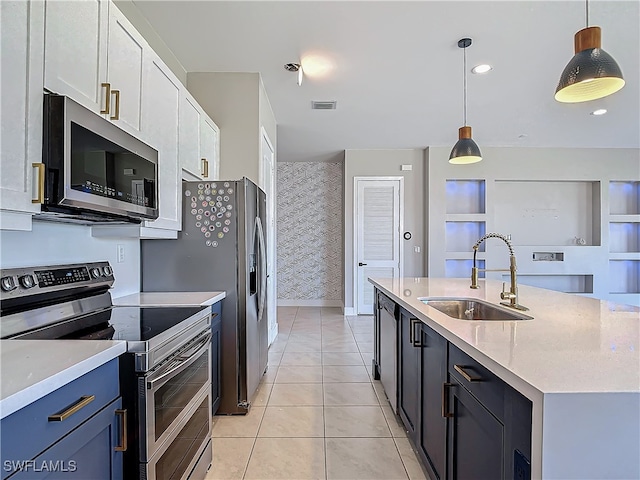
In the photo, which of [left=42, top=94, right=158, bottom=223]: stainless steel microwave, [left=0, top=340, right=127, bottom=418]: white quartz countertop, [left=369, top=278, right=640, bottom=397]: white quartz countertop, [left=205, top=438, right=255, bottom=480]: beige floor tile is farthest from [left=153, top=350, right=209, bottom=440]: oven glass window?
[left=369, top=278, right=640, bottom=397]: white quartz countertop

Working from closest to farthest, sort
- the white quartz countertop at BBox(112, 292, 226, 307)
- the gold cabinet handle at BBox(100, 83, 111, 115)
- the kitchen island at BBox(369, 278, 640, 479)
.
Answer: the kitchen island at BBox(369, 278, 640, 479) → the gold cabinet handle at BBox(100, 83, 111, 115) → the white quartz countertop at BBox(112, 292, 226, 307)

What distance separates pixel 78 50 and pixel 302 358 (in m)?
3.20

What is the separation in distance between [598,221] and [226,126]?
6.06 m

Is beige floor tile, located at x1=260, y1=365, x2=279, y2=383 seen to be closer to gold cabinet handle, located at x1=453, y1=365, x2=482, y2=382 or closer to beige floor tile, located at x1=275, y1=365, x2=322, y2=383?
beige floor tile, located at x1=275, y1=365, x2=322, y2=383

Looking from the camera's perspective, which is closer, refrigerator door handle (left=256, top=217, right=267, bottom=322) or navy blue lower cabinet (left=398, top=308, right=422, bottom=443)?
navy blue lower cabinet (left=398, top=308, right=422, bottom=443)

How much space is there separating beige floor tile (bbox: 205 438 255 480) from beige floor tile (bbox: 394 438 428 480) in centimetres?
87

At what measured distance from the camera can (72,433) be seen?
3.15 feet

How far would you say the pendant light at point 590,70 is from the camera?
1623 millimetres

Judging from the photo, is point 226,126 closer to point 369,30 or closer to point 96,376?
point 369,30

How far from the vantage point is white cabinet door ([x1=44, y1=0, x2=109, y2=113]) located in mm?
1296

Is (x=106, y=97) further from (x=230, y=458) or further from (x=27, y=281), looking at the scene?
(x=230, y=458)

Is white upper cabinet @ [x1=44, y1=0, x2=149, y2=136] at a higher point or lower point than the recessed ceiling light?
lower

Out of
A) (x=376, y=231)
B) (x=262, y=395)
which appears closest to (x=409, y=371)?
(x=262, y=395)

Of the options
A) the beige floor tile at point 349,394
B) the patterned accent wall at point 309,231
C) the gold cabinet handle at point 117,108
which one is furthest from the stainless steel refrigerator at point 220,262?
the patterned accent wall at point 309,231
